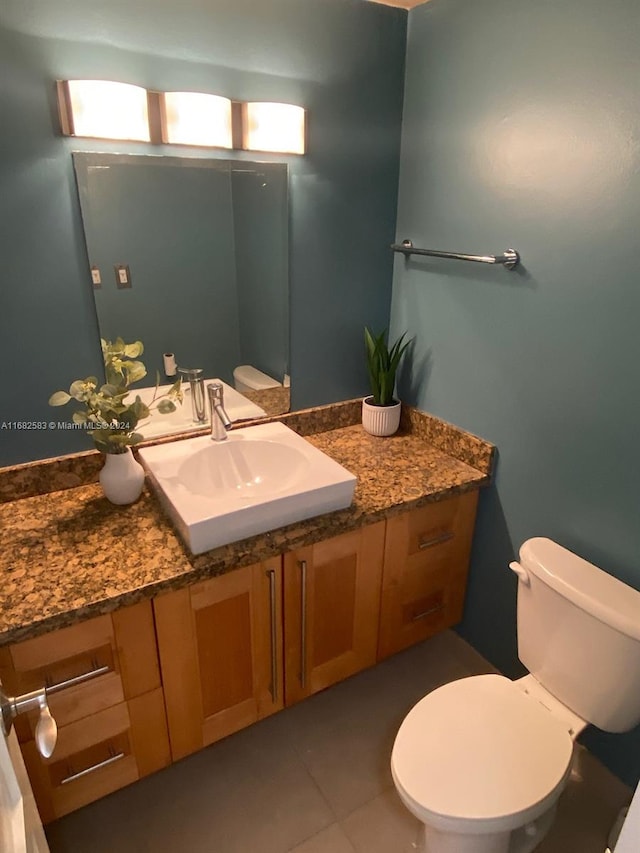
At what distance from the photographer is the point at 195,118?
4.74 feet

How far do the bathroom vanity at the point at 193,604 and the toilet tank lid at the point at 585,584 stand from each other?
32cm

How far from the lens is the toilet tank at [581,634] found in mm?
1245

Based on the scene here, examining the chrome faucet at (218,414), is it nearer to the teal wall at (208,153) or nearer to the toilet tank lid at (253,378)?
the toilet tank lid at (253,378)

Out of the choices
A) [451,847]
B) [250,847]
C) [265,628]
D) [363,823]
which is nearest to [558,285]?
[265,628]

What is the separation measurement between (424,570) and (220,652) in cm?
71

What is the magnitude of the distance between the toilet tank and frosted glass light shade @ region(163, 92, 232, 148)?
1414 millimetres

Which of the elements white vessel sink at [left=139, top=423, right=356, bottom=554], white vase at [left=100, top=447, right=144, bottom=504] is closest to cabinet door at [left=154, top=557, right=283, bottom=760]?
white vessel sink at [left=139, top=423, right=356, bottom=554]

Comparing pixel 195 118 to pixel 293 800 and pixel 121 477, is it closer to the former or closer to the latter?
pixel 121 477

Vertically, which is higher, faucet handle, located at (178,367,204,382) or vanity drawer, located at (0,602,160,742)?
faucet handle, located at (178,367,204,382)

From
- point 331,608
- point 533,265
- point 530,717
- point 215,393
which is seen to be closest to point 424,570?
point 331,608

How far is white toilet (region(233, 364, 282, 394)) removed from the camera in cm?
179

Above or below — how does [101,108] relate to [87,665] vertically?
above

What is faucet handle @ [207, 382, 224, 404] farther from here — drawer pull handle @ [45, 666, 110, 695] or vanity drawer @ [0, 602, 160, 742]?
drawer pull handle @ [45, 666, 110, 695]

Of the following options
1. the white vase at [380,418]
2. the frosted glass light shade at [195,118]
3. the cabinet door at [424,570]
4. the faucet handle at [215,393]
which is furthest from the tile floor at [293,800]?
the frosted glass light shade at [195,118]
